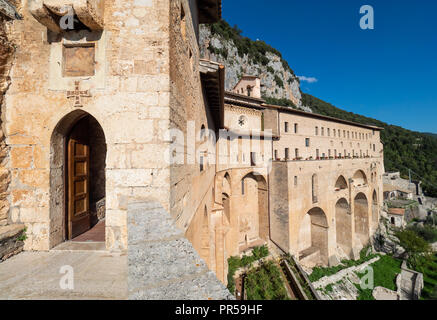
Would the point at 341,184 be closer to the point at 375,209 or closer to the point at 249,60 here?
the point at 375,209

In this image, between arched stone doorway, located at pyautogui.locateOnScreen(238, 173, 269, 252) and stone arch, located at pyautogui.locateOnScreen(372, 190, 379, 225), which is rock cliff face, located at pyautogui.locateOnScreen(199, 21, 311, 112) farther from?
stone arch, located at pyautogui.locateOnScreen(372, 190, 379, 225)

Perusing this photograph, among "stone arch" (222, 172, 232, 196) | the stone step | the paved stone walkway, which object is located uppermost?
the stone step

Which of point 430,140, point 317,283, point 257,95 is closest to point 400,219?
point 317,283

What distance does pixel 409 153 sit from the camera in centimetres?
7456

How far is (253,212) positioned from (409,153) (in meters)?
84.6

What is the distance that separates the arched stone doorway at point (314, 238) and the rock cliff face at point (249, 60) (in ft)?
114

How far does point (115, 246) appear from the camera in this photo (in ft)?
10.7

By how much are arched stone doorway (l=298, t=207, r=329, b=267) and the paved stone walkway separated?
73.9 ft

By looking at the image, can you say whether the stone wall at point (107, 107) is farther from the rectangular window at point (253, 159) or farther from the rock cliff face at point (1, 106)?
the rectangular window at point (253, 159)

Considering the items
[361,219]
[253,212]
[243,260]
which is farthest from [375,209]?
[243,260]

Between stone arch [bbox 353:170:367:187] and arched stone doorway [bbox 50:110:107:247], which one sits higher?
arched stone doorway [bbox 50:110:107:247]

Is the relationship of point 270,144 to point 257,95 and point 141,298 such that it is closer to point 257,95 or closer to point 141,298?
point 257,95

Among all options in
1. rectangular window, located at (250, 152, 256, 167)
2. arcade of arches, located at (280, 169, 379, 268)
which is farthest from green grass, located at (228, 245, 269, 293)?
rectangular window, located at (250, 152, 256, 167)

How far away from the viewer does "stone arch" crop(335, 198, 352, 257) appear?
2488 cm
